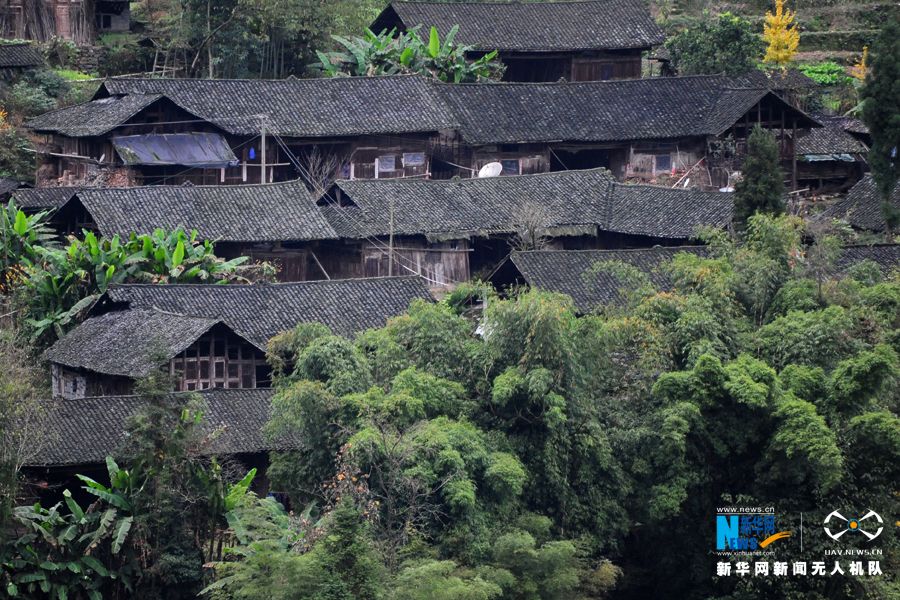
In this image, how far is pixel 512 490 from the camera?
19031 millimetres

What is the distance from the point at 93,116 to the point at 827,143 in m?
23.8

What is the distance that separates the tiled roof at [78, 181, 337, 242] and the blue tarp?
300 centimetres

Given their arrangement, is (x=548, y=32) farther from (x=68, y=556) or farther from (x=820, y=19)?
(x=68, y=556)

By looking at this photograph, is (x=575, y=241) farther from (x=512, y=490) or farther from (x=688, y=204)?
(x=512, y=490)

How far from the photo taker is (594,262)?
2891 cm

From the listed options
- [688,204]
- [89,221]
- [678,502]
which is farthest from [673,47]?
[678,502]

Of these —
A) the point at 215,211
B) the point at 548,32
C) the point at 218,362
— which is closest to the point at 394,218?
the point at 215,211

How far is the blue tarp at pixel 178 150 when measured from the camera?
36.4 m

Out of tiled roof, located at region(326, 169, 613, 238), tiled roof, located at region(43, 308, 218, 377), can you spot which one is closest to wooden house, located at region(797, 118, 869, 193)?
tiled roof, located at region(326, 169, 613, 238)

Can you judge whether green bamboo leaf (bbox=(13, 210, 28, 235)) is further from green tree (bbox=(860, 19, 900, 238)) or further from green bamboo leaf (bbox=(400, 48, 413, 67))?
green tree (bbox=(860, 19, 900, 238))

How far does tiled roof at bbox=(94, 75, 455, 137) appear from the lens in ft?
124

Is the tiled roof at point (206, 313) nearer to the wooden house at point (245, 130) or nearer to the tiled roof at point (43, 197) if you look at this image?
the tiled roof at point (43, 197)

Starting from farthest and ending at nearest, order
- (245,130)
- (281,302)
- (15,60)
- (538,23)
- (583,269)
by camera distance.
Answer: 1. (538,23)
2. (15,60)
3. (245,130)
4. (583,269)
5. (281,302)

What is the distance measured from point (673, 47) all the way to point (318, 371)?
3106 cm
